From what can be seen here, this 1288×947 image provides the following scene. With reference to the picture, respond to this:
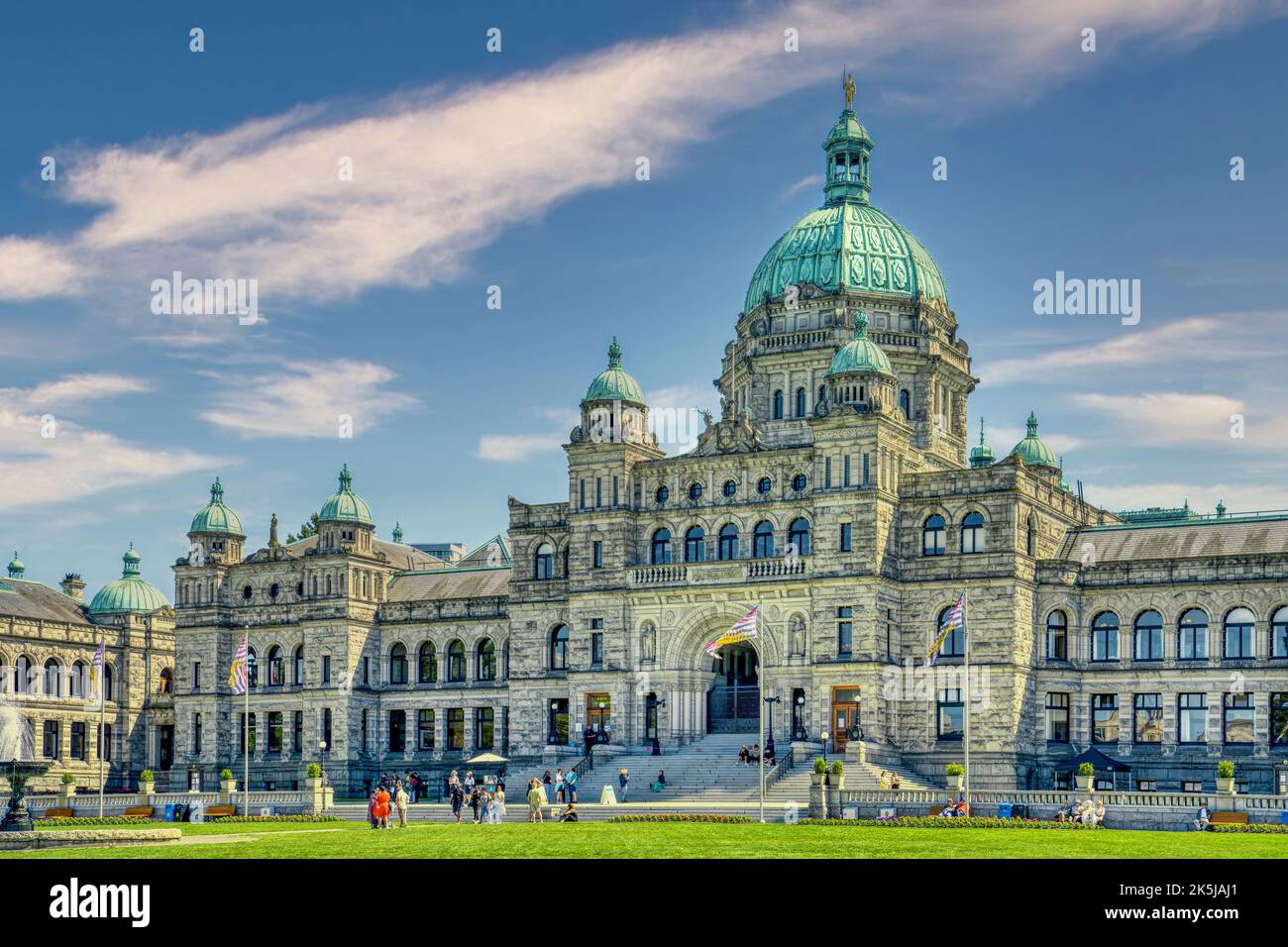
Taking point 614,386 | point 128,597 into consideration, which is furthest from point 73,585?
point 614,386

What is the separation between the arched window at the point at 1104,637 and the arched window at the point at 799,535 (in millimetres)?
13666

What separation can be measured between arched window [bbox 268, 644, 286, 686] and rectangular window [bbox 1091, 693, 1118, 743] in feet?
146

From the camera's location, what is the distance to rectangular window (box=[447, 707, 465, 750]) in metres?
103

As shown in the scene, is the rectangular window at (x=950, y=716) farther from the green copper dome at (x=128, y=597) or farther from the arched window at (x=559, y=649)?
the green copper dome at (x=128, y=597)

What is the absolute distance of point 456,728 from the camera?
10356cm

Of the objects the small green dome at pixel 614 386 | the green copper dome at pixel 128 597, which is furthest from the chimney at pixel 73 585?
the small green dome at pixel 614 386

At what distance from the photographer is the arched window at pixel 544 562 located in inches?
3863

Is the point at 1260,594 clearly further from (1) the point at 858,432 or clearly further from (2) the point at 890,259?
(2) the point at 890,259

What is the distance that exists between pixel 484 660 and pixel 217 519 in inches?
749

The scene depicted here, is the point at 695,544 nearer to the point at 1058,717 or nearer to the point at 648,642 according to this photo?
the point at 648,642

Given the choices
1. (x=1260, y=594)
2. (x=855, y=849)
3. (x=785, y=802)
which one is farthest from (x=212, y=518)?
(x=855, y=849)

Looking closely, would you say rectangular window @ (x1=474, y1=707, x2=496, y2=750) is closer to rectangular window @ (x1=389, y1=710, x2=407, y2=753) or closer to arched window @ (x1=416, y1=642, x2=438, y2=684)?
arched window @ (x1=416, y1=642, x2=438, y2=684)
